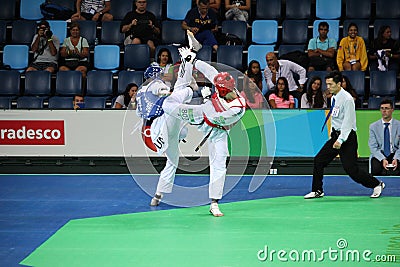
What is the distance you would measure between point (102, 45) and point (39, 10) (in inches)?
84.3

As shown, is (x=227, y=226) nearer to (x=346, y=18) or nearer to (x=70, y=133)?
(x=70, y=133)

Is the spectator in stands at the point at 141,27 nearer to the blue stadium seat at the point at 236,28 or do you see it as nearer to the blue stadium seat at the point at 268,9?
the blue stadium seat at the point at 236,28

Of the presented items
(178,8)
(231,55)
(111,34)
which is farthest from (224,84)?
(178,8)

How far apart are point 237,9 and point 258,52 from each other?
132cm

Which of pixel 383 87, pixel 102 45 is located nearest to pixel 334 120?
pixel 383 87

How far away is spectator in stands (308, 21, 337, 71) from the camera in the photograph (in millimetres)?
16688

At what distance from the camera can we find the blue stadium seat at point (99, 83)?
16703 mm

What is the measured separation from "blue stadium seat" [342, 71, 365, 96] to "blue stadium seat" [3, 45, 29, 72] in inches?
274

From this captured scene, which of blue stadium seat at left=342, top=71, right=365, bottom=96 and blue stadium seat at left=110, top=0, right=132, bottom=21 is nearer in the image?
blue stadium seat at left=342, top=71, right=365, bottom=96

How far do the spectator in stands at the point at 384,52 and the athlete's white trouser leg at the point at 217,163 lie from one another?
663 cm

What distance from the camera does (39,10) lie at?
18.5 meters

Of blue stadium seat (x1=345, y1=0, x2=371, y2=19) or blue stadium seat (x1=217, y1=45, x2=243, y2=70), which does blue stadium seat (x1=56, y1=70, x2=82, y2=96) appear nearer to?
blue stadium seat (x1=217, y1=45, x2=243, y2=70)

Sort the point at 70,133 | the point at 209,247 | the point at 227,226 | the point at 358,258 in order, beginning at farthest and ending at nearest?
the point at 70,133 → the point at 227,226 → the point at 209,247 → the point at 358,258

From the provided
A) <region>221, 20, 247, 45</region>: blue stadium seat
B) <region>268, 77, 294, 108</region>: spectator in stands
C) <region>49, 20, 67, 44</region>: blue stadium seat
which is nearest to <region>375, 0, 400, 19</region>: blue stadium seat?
<region>221, 20, 247, 45</region>: blue stadium seat
